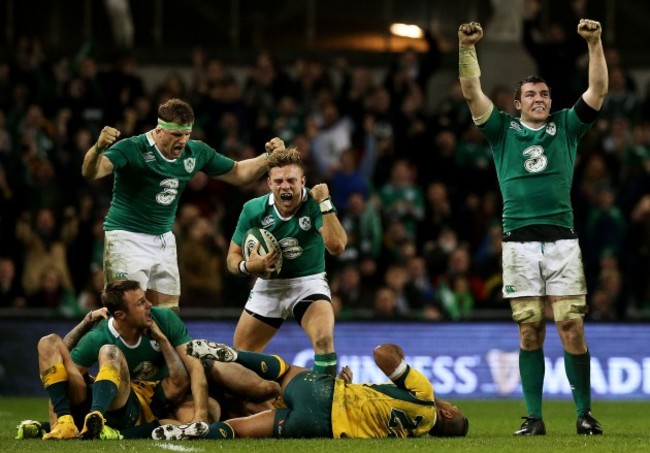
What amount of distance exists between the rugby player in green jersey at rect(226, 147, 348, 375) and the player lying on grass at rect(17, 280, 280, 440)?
0.72 m

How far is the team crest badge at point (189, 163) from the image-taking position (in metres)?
11.4

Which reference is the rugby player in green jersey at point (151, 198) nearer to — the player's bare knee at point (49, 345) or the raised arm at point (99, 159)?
the raised arm at point (99, 159)

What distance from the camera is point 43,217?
16422 mm

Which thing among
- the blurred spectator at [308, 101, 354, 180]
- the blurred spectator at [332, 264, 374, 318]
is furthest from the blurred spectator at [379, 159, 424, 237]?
the blurred spectator at [332, 264, 374, 318]

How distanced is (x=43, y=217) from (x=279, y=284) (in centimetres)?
619

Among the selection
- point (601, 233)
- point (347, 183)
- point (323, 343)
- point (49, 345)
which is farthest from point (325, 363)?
point (601, 233)

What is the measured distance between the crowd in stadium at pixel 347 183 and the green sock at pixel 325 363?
5206 mm

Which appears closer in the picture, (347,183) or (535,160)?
(535,160)

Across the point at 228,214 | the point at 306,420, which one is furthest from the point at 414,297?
the point at 306,420

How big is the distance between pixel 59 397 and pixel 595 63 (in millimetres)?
4220

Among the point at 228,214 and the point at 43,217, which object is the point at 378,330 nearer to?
the point at 228,214

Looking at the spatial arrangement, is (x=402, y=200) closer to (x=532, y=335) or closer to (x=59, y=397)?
(x=532, y=335)

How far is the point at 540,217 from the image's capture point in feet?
32.9

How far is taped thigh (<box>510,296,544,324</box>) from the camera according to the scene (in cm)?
995
